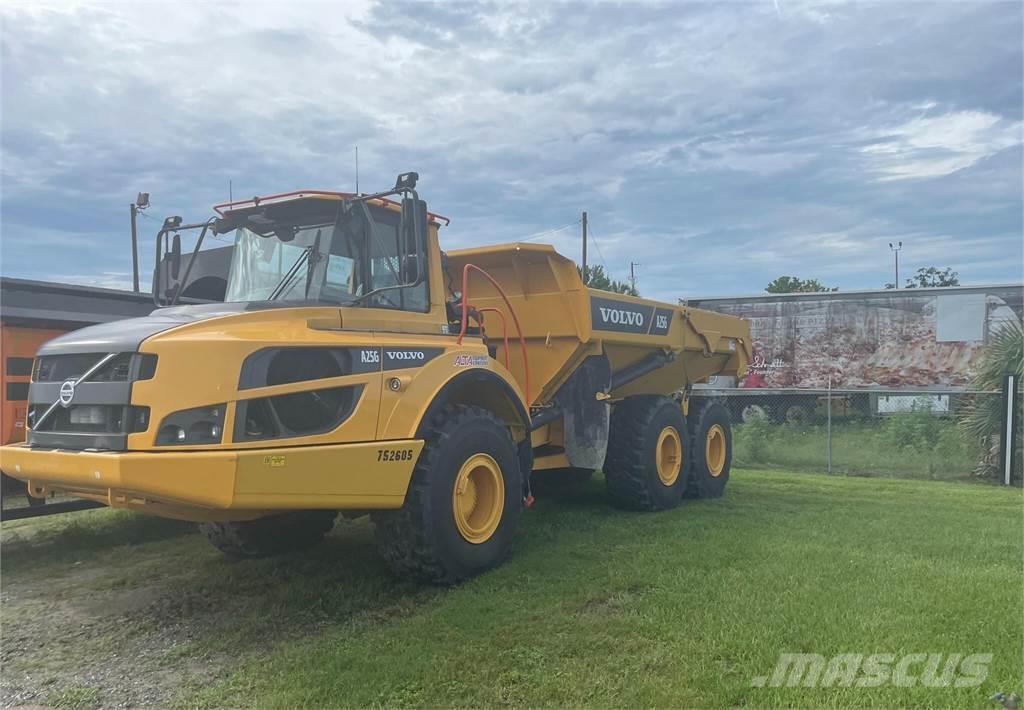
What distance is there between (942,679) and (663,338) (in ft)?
16.9

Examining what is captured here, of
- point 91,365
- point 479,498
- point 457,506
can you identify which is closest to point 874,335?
point 479,498

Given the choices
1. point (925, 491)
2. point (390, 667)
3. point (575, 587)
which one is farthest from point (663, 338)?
point (390, 667)

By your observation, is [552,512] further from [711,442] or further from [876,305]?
[876,305]

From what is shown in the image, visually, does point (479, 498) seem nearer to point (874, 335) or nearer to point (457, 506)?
point (457, 506)

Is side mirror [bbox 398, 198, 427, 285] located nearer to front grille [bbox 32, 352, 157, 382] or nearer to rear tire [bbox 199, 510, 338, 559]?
front grille [bbox 32, 352, 157, 382]

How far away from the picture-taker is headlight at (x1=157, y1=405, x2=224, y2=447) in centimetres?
416

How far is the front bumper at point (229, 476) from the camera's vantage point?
160 inches

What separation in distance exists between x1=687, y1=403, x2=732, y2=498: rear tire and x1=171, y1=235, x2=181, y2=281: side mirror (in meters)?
5.63

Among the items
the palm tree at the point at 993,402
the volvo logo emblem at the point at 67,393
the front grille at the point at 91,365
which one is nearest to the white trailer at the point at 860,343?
the palm tree at the point at 993,402

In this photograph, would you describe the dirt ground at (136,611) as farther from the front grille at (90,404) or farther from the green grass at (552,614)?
the front grille at (90,404)

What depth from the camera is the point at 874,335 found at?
17906 mm

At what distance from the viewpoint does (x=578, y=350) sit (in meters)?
7.13

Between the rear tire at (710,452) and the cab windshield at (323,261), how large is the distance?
4769 millimetres

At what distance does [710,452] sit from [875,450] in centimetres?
548
